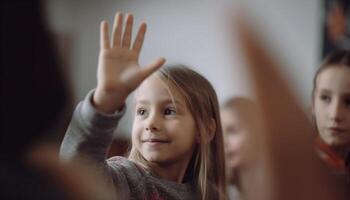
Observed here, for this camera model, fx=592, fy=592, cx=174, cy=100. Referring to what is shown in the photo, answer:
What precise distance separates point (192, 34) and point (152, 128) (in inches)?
3.1

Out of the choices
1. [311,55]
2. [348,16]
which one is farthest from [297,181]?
[348,16]

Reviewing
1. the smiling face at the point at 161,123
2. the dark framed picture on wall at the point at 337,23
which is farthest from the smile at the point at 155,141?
the dark framed picture on wall at the point at 337,23

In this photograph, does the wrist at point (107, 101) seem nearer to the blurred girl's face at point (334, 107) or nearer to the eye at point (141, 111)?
the eye at point (141, 111)

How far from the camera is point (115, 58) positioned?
33 centimetres

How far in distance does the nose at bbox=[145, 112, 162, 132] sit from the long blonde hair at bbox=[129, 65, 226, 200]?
0.08ft

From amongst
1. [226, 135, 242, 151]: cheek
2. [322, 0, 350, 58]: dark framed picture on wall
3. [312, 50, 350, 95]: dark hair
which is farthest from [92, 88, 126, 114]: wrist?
[322, 0, 350, 58]: dark framed picture on wall

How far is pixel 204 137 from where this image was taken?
0.42m

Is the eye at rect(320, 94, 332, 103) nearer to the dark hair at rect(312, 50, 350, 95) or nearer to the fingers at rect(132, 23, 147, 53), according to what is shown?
the dark hair at rect(312, 50, 350, 95)

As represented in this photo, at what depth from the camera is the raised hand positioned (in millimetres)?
327

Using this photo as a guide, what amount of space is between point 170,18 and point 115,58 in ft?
0.29

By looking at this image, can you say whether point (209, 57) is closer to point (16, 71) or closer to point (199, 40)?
point (199, 40)

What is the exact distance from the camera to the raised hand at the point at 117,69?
0.33 meters

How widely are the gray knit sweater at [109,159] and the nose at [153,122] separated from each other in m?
0.03

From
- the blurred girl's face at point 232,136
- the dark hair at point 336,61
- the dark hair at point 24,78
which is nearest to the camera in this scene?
the dark hair at point 24,78
